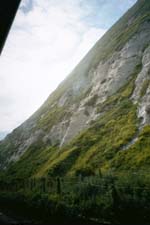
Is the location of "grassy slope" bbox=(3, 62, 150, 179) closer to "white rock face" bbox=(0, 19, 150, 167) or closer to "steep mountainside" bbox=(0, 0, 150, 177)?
"steep mountainside" bbox=(0, 0, 150, 177)

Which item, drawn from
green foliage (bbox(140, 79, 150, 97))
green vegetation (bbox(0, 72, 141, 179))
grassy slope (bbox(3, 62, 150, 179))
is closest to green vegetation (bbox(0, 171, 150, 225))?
grassy slope (bbox(3, 62, 150, 179))

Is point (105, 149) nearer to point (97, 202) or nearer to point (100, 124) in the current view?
point (100, 124)

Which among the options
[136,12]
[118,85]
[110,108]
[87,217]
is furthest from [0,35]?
[136,12]

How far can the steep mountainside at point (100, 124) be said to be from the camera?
36.4 m

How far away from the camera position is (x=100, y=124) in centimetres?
4659

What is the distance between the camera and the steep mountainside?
120 feet

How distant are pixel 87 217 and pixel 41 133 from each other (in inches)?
2036

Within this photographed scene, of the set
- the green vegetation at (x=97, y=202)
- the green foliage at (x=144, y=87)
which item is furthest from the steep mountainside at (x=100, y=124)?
the green vegetation at (x=97, y=202)

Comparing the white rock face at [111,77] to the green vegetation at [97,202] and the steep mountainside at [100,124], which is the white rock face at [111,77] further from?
the green vegetation at [97,202]

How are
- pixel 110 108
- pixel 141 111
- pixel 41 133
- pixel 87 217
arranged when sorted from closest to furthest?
pixel 87 217 < pixel 141 111 < pixel 110 108 < pixel 41 133

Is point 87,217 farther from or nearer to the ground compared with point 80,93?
nearer to the ground

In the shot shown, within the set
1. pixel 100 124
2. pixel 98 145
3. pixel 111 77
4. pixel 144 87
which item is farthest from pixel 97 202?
pixel 111 77

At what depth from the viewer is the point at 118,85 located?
182ft

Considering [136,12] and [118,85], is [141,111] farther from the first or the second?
[136,12]
